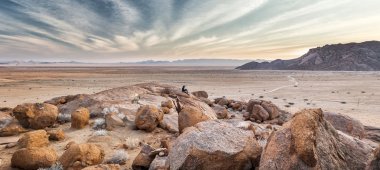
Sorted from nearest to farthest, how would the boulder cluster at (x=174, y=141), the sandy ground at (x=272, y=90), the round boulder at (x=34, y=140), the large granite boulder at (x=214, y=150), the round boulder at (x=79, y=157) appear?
1. the boulder cluster at (x=174, y=141)
2. the large granite boulder at (x=214, y=150)
3. the round boulder at (x=79, y=157)
4. the round boulder at (x=34, y=140)
5. the sandy ground at (x=272, y=90)

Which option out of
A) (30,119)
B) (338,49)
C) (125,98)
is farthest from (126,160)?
(338,49)

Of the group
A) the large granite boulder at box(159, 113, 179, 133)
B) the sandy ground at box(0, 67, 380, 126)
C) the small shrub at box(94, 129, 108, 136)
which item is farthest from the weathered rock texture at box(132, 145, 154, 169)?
the sandy ground at box(0, 67, 380, 126)

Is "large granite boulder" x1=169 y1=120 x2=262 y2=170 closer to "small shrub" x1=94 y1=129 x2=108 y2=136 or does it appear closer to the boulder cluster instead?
the boulder cluster

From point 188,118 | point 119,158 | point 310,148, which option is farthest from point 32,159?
point 310,148

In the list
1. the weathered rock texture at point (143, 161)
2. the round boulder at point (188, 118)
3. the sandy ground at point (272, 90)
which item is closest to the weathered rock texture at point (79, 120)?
the round boulder at point (188, 118)

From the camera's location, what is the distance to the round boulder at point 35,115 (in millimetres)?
12484

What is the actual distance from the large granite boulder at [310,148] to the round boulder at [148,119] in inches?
281

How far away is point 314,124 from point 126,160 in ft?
18.2

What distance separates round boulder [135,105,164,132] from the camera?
12.4 metres

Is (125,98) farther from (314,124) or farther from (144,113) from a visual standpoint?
(314,124)

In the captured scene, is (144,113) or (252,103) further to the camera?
(252,103)

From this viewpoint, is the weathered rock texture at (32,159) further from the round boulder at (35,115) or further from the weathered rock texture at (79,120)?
the round boulder at (35,115)

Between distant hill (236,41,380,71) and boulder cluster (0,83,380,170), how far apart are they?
123600 mm

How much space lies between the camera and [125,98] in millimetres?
17828
